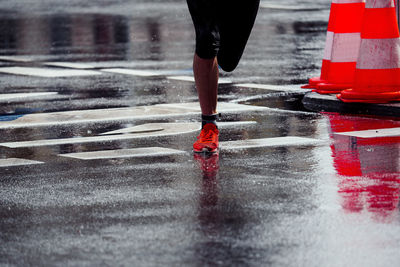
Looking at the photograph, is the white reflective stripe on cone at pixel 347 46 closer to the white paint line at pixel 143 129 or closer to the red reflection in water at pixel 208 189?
the white paint line at pixel 143 129

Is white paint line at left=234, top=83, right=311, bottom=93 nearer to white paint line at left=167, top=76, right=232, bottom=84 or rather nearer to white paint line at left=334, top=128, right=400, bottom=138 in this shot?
white paint line at left=167, top=76, right=232, bottom=84

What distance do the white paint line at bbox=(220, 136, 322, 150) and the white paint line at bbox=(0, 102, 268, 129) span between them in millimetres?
1552

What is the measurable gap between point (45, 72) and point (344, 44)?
438cm

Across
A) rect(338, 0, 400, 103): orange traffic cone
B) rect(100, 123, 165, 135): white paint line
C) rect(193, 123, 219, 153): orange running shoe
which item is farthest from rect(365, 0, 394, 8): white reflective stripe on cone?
Result: rect(193, 123, 219, 153): orange running shoe

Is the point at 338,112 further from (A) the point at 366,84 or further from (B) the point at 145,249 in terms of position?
(B) the point at 145,249

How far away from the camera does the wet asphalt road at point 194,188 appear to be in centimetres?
457

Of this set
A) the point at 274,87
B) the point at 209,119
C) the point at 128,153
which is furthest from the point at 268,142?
the point at 274,87

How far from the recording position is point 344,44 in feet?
31.9

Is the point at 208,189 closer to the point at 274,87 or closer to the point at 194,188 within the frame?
the point at 194,188

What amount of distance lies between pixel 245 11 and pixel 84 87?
4.20 m

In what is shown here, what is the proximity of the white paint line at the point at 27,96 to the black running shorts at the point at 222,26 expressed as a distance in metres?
3.25

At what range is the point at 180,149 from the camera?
7285 millimetres

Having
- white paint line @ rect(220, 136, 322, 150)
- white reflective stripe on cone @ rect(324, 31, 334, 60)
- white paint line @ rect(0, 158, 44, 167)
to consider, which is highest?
white reflective stripe on cone @ rect(324, 31, 334, 60)

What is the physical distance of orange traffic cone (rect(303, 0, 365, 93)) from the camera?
9.64 m
